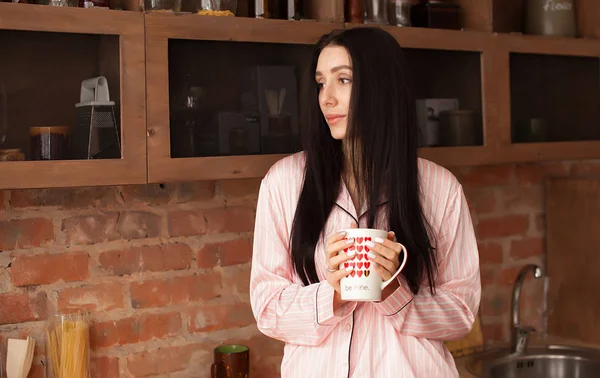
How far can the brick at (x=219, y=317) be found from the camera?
228 centimetres

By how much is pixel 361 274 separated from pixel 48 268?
97cm

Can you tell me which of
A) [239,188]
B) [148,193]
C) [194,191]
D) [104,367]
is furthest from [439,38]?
[104,367]

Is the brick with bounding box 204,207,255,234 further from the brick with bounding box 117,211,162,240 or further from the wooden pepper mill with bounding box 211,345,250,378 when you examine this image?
the wooden pepper mill with bounding box 211,345,250,378

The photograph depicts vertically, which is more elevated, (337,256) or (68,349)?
(337,256)

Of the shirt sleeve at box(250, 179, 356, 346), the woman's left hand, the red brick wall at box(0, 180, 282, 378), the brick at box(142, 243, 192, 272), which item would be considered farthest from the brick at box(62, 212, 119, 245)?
the woman's left hand

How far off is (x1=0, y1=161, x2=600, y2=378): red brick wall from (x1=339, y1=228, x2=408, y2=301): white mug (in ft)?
2.86

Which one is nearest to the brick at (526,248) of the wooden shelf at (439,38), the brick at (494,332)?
the brick at (494,332)

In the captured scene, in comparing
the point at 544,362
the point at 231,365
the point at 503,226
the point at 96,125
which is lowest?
the point at 544,362

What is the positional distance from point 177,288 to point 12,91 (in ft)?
2.52

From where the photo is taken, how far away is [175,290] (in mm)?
2248

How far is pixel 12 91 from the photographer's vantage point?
1724 millimetres

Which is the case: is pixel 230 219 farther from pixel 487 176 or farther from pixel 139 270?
pixel 487 176

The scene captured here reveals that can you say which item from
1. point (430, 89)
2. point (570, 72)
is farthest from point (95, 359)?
point (570, 72)

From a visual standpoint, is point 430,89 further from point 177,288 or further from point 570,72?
point 177,288
